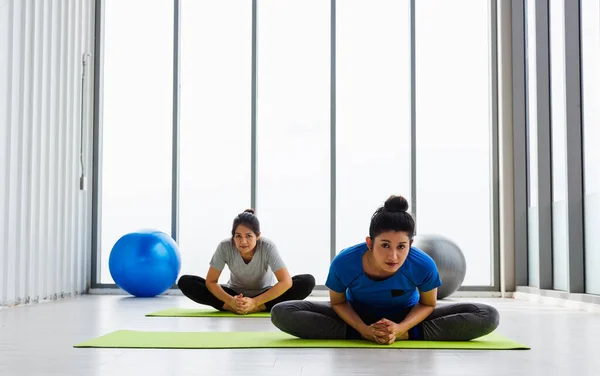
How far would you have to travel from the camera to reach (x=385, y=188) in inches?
318

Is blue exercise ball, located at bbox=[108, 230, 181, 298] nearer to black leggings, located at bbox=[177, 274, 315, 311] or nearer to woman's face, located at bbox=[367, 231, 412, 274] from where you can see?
black leggings, located at bbox=[177, 274, 315, 311]

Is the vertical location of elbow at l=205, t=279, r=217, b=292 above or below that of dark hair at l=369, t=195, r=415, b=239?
below

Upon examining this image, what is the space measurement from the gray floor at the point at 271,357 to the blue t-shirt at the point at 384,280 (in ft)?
0.96

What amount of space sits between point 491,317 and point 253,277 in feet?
6.55

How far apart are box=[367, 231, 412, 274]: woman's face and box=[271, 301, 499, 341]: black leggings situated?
387mm

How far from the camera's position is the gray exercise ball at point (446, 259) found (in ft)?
20.1

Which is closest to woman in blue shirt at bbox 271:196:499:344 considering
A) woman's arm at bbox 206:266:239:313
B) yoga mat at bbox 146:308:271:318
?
yoga mat at bbox 146:308:271:318

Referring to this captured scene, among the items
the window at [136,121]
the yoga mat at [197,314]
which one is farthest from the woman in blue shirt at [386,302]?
the window at [136,121]

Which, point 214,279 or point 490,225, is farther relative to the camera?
point 490,225

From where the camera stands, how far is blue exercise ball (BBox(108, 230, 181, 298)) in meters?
6.75

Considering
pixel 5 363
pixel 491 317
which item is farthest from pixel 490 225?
pixel 5 363

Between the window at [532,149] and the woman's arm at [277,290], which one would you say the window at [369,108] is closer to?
the window at [532,149]

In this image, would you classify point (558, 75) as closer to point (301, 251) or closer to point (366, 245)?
point (301, 251)

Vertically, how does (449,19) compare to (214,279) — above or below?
above
